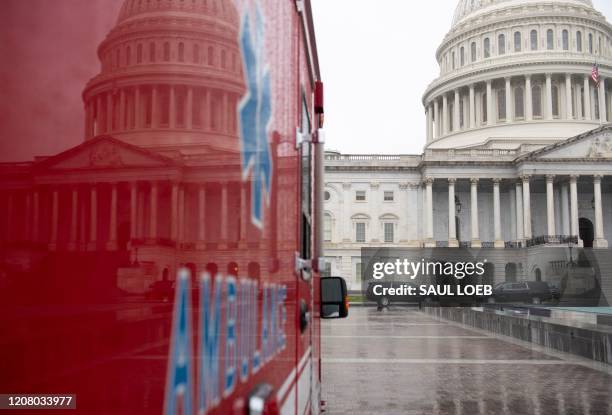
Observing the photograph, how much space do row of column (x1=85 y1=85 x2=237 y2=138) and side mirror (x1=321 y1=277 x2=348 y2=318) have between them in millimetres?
3879

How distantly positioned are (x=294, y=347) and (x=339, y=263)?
6602 centimetres

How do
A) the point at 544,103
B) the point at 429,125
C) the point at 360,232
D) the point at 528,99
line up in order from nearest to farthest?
1. the point at 360,232
2. the point at 528,99
3. the point at 544,103
4. the point at 429,125

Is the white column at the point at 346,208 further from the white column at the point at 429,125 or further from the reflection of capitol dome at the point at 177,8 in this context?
the reflection of capitol dome at the point at 177,8

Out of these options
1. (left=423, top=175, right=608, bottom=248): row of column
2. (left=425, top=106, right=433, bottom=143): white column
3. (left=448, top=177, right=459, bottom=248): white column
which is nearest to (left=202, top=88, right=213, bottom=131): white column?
(left=423, top=175, right=608, bottom=248): row of column

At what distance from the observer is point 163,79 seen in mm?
1513

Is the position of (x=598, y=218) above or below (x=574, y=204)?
below

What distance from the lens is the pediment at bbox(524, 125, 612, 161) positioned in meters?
62.0

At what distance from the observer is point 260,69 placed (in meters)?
2.30

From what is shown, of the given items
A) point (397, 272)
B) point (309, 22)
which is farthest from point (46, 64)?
point (397, 272)

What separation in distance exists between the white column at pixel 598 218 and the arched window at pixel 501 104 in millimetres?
15907

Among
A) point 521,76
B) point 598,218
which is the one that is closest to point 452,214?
point 598,218

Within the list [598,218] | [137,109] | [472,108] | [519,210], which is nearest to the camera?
[137,109]

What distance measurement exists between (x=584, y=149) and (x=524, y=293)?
1081 inches

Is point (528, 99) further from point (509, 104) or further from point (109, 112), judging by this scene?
point (109, 112)
